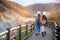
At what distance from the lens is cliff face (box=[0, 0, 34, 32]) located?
14.5 feet

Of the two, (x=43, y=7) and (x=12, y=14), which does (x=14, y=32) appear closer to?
(x=12, y=14)

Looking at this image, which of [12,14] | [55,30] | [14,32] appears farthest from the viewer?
[12,14]

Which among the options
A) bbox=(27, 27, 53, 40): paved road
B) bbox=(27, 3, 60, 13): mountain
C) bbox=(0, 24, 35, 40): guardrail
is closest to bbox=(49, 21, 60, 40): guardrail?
bbox=(27, 27, 53, 40): paved road

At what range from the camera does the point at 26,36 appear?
4609 mm

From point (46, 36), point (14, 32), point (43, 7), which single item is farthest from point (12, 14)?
point (46, 36)

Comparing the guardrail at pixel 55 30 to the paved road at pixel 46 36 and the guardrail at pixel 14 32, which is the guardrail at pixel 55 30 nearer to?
the paved road at pixel 46 36

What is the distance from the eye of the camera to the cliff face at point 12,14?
4.43 metres

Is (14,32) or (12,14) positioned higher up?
(12,14)

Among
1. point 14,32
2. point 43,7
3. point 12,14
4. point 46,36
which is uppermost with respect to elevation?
point 43,7

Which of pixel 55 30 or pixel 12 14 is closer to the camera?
pixel 55 30

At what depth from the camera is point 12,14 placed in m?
4.56

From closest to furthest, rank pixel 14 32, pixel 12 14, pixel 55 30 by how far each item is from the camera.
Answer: pixel 55 30
pixel 14 32
pixel 12 14

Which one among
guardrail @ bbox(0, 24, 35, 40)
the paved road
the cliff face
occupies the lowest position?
the paved road

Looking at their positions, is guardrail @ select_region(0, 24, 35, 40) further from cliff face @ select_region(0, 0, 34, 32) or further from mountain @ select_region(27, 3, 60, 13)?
mountain @ select_region(27, 3, 60, 13)
